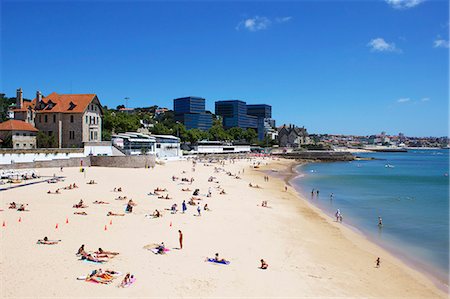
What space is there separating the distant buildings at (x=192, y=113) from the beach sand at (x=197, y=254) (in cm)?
11570

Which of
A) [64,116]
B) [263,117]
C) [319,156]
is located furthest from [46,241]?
[263,117]

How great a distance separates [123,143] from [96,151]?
25.6 ft

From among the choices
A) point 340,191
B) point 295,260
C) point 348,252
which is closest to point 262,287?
point 295,260

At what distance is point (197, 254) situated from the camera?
15.2 metres

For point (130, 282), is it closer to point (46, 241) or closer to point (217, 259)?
point (217, 259)

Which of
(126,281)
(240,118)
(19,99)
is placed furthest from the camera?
(240,118)

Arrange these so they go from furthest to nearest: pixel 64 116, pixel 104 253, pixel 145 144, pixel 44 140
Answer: pixel 145 144 → pixel 64 116 → pixel 44 140 → pixel 104 253

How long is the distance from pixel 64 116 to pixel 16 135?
→ 7258 mm

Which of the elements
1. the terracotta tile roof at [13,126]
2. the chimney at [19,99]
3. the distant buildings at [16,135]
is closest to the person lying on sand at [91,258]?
the distant buildings at [16,135]

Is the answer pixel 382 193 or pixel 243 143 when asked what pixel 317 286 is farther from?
pixel 243 143

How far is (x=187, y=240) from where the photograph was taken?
674 inches

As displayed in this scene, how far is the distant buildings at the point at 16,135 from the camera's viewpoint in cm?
4088

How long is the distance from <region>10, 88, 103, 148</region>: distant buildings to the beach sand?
71.0ft

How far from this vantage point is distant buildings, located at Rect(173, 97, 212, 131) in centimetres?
14212
